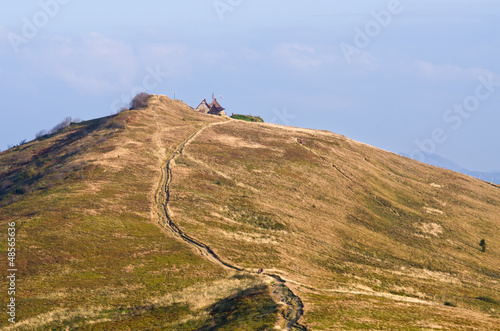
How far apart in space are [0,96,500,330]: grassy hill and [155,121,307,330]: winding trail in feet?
0.93

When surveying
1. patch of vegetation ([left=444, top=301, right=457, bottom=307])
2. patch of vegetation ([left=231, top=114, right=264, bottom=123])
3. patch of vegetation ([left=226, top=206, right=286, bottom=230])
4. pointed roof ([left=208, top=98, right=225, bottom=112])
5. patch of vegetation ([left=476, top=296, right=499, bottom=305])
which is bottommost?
patch of vegetation ([left=444, top=301, right=457, bottom=307])

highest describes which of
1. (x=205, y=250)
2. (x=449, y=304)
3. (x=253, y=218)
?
(x=253, y=218)

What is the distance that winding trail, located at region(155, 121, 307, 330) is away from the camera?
39.8 metres

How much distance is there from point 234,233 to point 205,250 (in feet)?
29.6

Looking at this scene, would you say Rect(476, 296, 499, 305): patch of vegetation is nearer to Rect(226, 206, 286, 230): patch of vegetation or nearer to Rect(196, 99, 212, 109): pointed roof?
Rect(226, 206, 286, 230): patch of vegetation

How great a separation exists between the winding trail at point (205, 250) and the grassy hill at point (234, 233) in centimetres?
28

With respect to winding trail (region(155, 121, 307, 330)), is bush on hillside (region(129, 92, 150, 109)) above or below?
above

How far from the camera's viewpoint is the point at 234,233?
67438 mm

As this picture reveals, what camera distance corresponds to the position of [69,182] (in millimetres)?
75125

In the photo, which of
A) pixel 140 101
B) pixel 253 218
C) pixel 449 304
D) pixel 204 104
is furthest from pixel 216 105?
pixel 449 304

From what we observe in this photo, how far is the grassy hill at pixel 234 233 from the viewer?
4306cm

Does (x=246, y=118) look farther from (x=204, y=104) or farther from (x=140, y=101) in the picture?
(x=140, y=101)

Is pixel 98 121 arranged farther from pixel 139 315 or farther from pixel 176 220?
pixel 139 315

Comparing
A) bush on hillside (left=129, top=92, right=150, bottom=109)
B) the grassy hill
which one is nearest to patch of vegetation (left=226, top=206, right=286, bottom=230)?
the grassy hill
